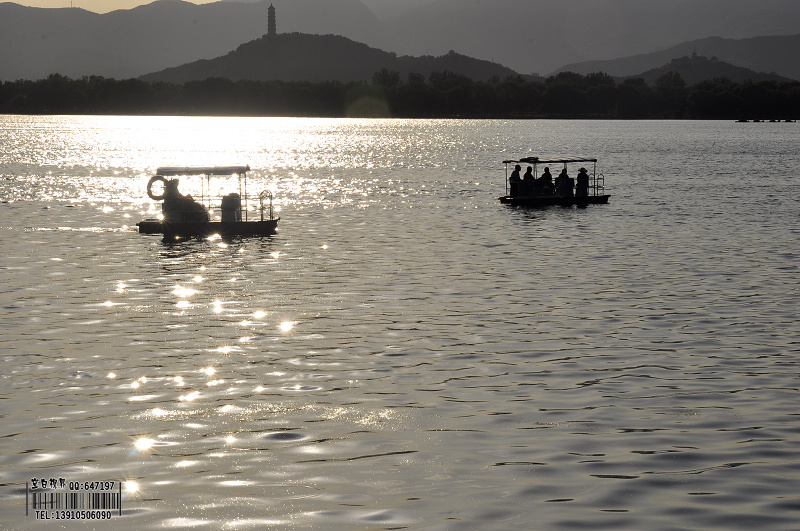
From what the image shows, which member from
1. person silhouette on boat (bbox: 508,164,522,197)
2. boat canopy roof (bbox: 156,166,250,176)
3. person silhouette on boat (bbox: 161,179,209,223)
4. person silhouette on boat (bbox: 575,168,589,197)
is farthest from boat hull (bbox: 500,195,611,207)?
person silhouette on boat (bbox: 161,179,209,223)

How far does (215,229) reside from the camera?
169 ft

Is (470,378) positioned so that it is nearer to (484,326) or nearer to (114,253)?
(484,326)

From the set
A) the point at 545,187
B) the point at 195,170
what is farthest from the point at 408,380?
the point at 545,187

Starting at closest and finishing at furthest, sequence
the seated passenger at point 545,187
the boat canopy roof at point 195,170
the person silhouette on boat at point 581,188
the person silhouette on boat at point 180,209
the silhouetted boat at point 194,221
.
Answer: the silhouetted boat at point 194,221 < the person silhouette on boat at point 180,209 < the boat canopy roof at point 195,170 < the seated passenger at point 545,187 < the person silhouette on boat at point 581,188

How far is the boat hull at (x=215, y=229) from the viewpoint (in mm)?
50844

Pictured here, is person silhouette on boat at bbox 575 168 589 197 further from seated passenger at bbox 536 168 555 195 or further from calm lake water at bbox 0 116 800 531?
calm lake water at bbox 0 116 800 531

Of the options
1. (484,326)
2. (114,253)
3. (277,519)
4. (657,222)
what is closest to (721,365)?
(484,326)

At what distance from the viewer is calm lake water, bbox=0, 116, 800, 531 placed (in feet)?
49.8

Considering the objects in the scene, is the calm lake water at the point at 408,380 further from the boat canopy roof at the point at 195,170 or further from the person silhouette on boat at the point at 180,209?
the boat canopy roof at the point at 195,170

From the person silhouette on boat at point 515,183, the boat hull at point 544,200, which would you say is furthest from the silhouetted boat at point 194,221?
the person silhouette on boat at point 515,183

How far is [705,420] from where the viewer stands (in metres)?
19.2

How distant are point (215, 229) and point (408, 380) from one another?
3117 centimetres

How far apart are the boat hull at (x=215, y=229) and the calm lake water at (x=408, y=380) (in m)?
1.08

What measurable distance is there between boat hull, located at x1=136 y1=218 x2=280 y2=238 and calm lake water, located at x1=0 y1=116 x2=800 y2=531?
1075mm
